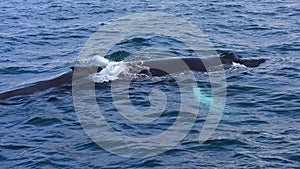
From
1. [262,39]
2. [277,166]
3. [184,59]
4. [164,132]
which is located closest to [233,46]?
[262,39]

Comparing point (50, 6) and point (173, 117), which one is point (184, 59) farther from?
point (50, 6)

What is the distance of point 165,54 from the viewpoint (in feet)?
55.3

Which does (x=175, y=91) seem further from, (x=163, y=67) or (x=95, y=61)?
(x=95, y=61)

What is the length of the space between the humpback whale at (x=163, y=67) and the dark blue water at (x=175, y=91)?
332 millimetres

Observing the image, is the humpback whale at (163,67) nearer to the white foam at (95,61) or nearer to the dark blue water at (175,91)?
the dark blue water at (175,91)

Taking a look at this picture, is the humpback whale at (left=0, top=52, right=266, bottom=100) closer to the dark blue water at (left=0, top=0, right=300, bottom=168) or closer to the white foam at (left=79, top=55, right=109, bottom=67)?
the dark blue water at (left=0, top=0, right=300, bottom=168)

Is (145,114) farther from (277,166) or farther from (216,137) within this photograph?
(277,166)

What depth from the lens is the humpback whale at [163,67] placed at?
12.6 m

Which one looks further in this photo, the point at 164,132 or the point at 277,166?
the point at 164,132

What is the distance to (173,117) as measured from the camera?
10.9 meters

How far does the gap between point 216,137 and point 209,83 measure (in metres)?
3.57

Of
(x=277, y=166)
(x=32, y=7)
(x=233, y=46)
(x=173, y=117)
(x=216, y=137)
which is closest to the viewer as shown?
(x=277, y=166)

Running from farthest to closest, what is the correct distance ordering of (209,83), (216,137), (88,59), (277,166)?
(88,59), (209,83), (216,137), (277,166)

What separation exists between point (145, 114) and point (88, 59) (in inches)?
234
